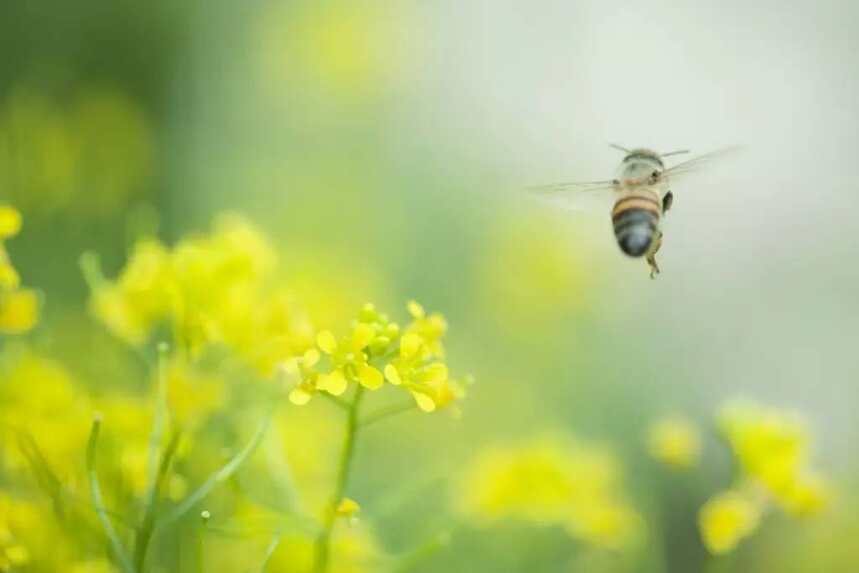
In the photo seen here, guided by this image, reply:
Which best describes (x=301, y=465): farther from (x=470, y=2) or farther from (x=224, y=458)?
(x=470, y=2)

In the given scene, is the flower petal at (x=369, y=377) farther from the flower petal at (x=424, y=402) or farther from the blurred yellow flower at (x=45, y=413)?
the blurred yellow flower at (x=45, y=413)

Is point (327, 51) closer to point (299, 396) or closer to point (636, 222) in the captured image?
point (636, 222)

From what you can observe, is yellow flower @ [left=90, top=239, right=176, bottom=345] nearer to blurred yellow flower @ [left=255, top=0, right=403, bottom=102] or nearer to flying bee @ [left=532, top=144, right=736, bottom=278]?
flying bee @ [left=532, top=144, right=736, bottom=278]

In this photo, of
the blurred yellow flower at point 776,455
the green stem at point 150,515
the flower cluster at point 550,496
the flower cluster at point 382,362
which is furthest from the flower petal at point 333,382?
the flower cluster at point 550,496

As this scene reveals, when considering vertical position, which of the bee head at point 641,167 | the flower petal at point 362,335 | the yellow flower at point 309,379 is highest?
the bee head at point 641,167

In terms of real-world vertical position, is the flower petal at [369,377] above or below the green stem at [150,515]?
above
